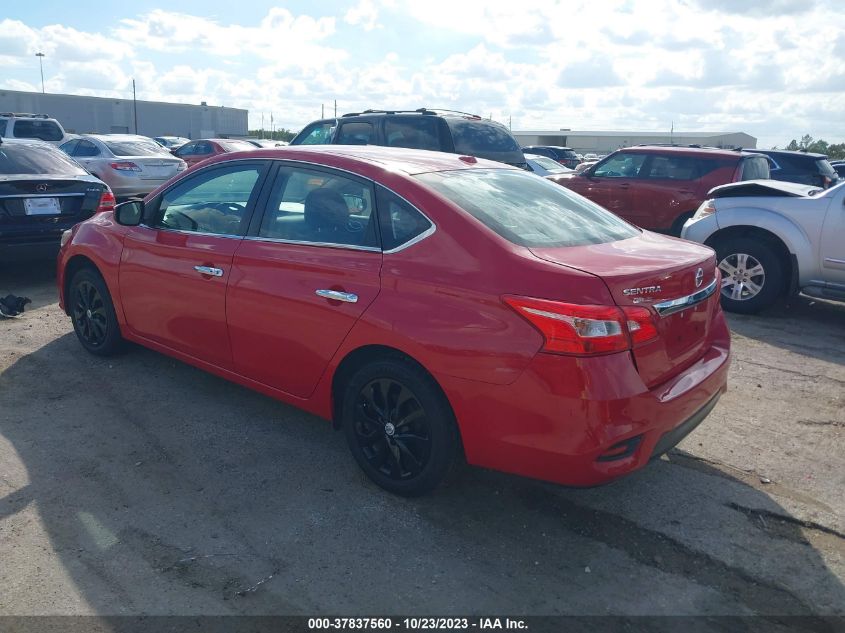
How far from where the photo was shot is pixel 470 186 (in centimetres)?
374

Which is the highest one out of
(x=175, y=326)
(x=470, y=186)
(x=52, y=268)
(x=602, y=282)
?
(x=470, y=186)

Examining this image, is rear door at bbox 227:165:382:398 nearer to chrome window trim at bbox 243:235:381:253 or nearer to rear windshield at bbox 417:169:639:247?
chrome window trim at bbox 243:235:381:253

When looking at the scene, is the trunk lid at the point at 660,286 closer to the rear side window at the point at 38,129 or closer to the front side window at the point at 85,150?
the front side window at the point at 85,150

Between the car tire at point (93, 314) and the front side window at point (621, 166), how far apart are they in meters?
8.42

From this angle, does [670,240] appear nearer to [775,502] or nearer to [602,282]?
[602,282]

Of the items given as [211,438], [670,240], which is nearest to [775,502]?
[670,240]

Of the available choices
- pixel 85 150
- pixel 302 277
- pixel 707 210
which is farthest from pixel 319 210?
pixel 85 150

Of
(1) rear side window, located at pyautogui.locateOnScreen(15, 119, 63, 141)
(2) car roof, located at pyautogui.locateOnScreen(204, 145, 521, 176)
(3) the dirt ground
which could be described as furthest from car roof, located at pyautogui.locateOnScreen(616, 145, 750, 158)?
(1) rear side window, located at pyautogui.locateOnScreen(15, 119, 63, 141)

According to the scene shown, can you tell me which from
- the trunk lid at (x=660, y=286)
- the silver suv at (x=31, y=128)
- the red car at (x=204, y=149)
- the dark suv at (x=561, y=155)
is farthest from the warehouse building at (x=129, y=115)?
the trunk lid at (x=660, y=286)

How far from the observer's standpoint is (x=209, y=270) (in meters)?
4.25

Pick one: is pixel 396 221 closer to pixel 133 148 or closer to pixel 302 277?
pixel 302 277

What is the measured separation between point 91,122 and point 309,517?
2416 inches

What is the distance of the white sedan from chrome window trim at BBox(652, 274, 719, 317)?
12.9 feet

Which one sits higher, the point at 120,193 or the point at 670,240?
the point at 670,240
